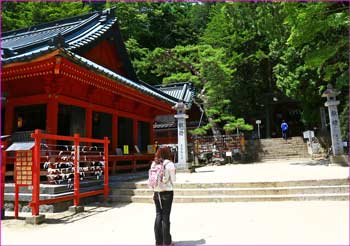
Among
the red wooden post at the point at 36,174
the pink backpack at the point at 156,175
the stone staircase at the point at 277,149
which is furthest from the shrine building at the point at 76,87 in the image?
the stone staircase at the point at 277,149

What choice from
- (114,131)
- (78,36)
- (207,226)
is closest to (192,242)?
(207,226)

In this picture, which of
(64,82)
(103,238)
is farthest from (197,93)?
(103,238)

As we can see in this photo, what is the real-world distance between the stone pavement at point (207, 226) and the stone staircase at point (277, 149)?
1565cm

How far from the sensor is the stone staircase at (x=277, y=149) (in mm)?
22359

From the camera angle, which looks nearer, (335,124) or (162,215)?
(162,215)

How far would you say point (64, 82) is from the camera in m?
9.68

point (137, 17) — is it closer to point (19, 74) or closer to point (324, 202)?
point (19, 74)

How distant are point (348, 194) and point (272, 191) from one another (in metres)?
1.75

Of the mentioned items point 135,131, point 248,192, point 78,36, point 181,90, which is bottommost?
point 248,192

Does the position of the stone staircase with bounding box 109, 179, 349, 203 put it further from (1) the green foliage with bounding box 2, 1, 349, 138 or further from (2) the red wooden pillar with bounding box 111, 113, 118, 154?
(1) the green foliage with bounding box 2, 1, 349, 138

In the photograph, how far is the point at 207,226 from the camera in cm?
573

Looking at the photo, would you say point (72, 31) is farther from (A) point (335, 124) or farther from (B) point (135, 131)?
(A) point (335, 124)

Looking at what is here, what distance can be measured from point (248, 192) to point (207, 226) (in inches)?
112

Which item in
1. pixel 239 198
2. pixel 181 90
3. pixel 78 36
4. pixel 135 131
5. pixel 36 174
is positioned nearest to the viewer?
pixel 36 174
